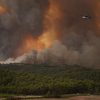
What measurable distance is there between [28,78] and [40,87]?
27437 millimetres

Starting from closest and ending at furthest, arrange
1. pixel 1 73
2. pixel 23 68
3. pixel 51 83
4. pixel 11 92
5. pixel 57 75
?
pixel 11 92 → pixel 51 83 → pixel 1 73 → pixel 57 75 → pixel 23 68

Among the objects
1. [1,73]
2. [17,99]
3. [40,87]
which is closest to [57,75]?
[1,73]

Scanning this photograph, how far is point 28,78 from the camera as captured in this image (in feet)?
545

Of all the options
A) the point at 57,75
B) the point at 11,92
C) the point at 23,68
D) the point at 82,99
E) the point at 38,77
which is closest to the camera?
the point at 82,99

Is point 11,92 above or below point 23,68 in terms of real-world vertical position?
below

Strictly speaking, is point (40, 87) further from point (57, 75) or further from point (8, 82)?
point (57, 75)

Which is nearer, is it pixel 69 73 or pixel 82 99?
pixel 82 99

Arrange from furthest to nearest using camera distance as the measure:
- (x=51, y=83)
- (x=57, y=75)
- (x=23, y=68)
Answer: (x=23, y=68) < (x=57, y=75) < (x=51, y=83)

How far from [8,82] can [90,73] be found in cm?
5043

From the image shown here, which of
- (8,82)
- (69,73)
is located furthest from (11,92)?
(69,73)

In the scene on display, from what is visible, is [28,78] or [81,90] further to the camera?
[28,78]

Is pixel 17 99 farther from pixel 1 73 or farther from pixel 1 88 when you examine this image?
pixel 1 73

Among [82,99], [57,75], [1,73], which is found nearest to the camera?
[82,99]

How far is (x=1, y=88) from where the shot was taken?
139250 mm
